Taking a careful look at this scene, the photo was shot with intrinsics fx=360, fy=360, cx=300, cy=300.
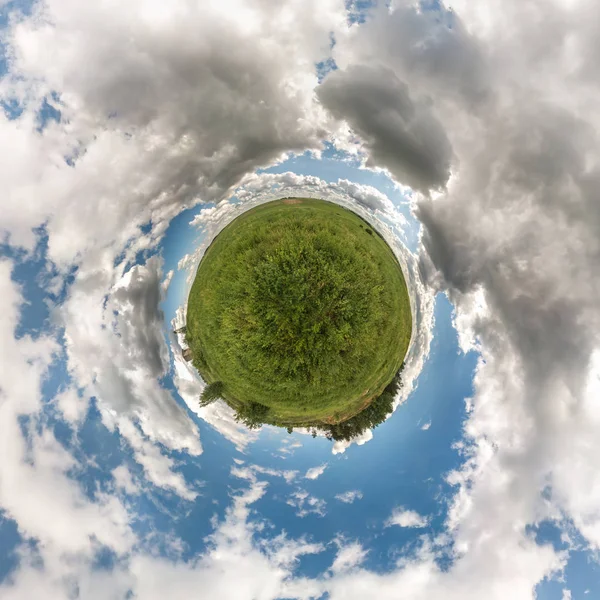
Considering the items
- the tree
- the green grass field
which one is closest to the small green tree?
the green grass field

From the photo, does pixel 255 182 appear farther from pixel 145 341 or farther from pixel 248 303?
pixel 145 341

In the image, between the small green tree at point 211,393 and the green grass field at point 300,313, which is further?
the small green tree at point 211,393

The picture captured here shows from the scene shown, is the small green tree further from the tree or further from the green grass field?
the tree

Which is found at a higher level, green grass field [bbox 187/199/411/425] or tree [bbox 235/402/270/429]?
green grass field [bbox 187/199/411/425]

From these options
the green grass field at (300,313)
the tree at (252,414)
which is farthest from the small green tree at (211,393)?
the tree at (252,414)

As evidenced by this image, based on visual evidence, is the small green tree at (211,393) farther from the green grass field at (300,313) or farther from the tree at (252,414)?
the tree at (252,414)

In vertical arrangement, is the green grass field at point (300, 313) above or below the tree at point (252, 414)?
above

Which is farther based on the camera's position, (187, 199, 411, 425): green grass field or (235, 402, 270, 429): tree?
(235, 402, 270, 429): tree
